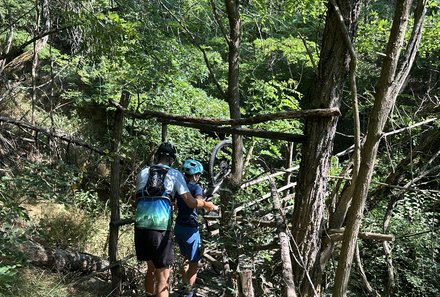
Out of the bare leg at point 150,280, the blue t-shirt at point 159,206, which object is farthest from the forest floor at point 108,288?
the blue t-shirt at point 159,206

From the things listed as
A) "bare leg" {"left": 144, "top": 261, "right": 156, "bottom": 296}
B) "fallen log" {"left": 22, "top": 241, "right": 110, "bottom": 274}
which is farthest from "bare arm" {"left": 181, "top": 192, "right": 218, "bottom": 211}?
"fallen log" {"left": 22, "top": 241, "right": 110, "bottom": 274}

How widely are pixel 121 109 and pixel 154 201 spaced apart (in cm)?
106

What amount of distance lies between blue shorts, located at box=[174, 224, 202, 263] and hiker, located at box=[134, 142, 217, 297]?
57 cm

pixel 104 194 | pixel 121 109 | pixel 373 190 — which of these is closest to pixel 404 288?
pixel 373 190

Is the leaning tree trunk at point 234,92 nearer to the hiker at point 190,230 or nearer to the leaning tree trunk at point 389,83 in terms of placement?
the hiker at point 190,230

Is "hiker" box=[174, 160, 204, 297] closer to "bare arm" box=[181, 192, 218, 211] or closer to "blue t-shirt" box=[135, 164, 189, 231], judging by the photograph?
"bare arm" box=[181, 192, 218, 211]

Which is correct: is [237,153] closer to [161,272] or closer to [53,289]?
[161,272]

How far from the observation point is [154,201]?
3.62 meters

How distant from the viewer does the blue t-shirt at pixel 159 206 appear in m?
3.61

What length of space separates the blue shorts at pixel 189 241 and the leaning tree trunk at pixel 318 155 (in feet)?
4.97

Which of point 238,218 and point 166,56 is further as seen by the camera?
point 166,56

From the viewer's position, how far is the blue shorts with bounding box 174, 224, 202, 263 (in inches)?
170

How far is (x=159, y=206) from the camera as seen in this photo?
3617 mm

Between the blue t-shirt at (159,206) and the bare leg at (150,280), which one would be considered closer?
the blue t-shirt at (159,206)
